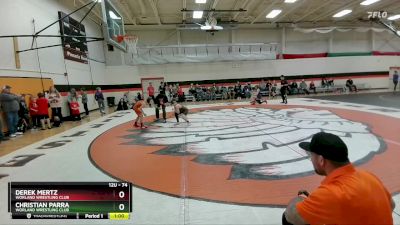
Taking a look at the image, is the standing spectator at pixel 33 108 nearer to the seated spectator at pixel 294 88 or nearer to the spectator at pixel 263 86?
the spectator at pixel 263 86

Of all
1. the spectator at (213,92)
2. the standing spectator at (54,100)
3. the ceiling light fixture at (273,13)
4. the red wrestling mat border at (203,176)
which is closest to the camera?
the red wrestling mat border at (203,176)

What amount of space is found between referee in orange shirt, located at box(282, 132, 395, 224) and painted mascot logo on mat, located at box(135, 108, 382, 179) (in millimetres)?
2580

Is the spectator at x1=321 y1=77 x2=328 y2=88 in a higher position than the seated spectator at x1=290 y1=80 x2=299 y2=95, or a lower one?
higher

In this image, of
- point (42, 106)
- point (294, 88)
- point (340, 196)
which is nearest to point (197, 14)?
point (294, 88)

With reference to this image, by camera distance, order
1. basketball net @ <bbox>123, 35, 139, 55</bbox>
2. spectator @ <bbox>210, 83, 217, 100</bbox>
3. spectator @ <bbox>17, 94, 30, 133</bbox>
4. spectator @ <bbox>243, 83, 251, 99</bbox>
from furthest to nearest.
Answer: spectator @ <bbox>243, 83, 251, 99</bbox> → spectator @ <bbox>210, 83, 217, 100</bbox> → basketball net @ <bbox>123, 35, 139, 55</bbox> → spectator @ <bbox>17, 94, 30, 133</bbox>

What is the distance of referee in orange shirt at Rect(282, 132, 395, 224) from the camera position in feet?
4.78

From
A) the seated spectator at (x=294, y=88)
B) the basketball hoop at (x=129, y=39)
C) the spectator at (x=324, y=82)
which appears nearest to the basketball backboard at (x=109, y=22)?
the basketball hoop at (x=129, y=39)

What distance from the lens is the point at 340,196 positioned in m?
1.46

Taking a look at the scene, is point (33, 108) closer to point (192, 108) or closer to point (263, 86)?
point (192, 108)
